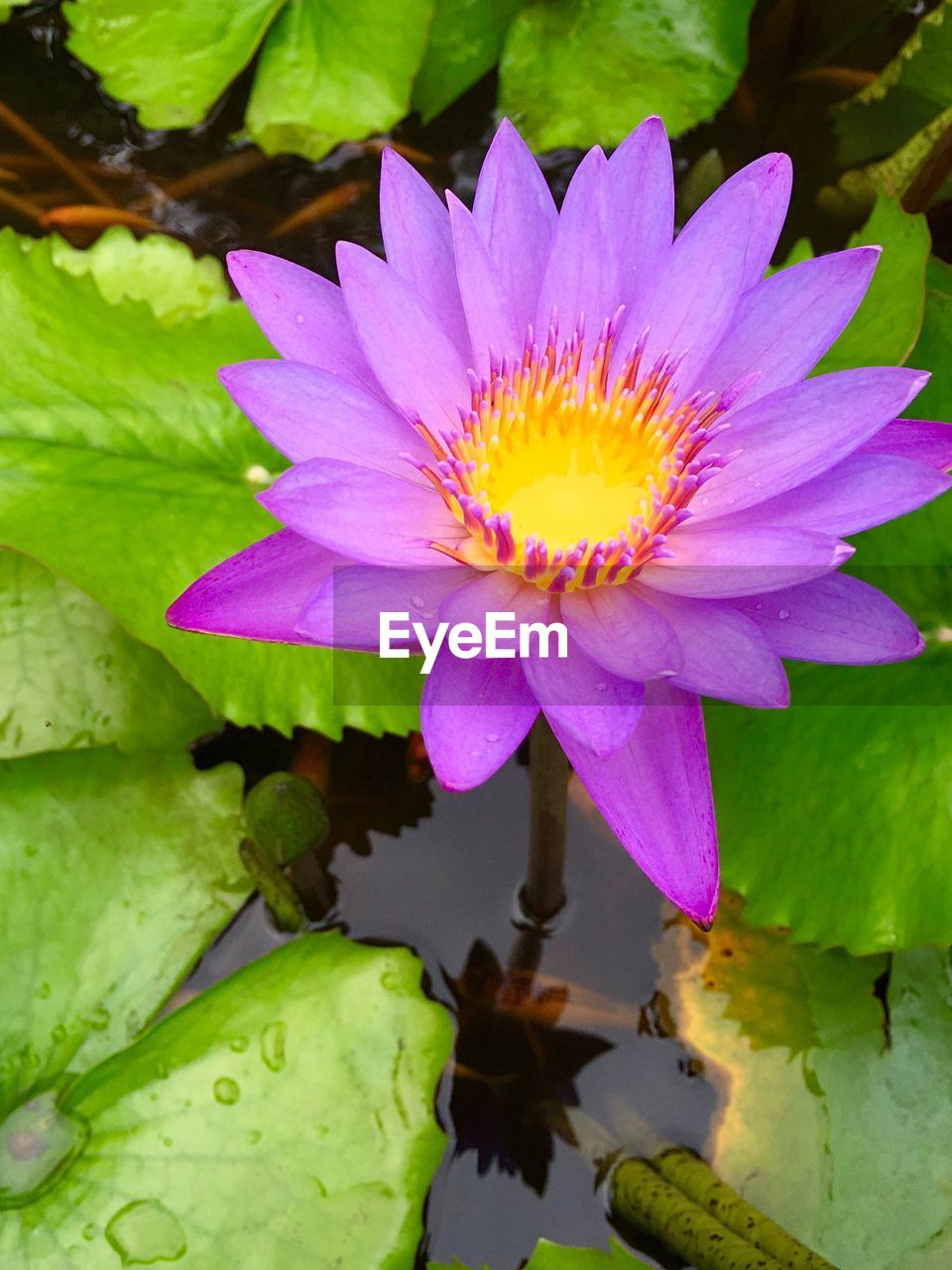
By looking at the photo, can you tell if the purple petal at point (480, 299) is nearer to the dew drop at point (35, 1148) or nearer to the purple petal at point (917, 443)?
the purple petal at point (917, 443)

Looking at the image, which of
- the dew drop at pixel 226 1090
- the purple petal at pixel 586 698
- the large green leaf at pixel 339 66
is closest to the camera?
the purple petal at pixel 586 698

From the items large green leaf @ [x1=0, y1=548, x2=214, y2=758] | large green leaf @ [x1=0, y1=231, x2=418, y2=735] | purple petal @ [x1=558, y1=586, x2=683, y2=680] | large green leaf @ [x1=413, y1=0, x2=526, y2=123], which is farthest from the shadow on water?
large green leaf @ [x1=413, y1=0, x2=526, y2=123]

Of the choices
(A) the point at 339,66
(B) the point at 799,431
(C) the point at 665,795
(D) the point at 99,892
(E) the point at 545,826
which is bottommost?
(D) the point at 99,892

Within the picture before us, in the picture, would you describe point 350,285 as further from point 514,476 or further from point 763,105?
point 763,105

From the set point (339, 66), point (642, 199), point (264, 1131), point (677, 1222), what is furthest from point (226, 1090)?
point (339, 66)

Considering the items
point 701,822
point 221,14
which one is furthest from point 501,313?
point 221,14

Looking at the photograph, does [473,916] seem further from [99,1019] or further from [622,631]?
[622,631]

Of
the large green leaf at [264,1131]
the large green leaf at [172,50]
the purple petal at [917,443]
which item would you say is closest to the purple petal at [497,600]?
the purple petal at [917,443]
